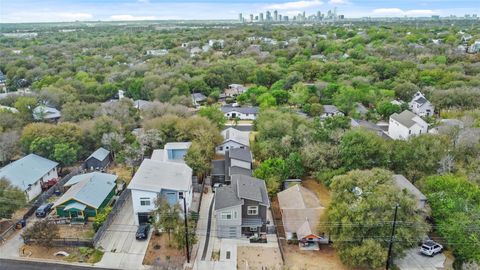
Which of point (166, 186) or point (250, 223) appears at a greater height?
point (166, 186)

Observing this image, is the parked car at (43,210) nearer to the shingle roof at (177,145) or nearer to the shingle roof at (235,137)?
the shingle roof at (177,145)

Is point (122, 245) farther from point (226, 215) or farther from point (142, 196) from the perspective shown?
point (226, 215)

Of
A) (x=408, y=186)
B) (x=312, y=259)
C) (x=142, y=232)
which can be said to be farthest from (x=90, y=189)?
(x=408, y=186)

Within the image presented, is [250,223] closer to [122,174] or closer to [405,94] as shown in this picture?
[122,174]

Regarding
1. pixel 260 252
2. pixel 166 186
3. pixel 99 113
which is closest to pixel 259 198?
pixel 260 252

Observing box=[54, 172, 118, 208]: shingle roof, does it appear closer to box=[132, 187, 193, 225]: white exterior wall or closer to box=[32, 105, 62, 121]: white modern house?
box=[132, 187, 193, 225]: white exterior wall

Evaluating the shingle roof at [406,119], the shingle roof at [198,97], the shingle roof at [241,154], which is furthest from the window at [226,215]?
the shingle roof at [198,97]

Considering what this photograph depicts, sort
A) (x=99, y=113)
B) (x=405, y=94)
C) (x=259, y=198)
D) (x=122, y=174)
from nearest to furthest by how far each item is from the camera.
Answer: (x=259, y=198)
(x=122, y=174)
(x=99, y=113)
(x=405, y=94)
